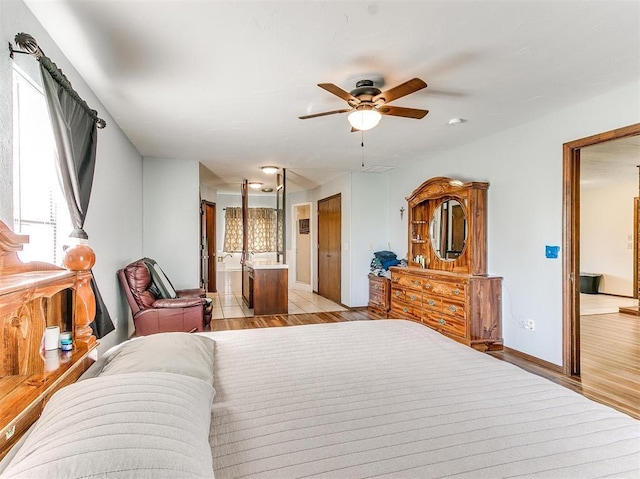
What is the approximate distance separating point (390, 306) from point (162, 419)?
15.4 feet

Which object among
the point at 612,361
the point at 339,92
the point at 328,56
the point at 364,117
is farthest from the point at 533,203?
the point at 328,56

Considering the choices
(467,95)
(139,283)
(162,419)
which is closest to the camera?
(162,419)

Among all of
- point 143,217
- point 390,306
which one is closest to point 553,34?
point 390,306

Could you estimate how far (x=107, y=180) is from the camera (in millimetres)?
3318

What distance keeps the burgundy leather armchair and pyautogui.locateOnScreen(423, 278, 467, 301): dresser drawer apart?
2.78 meters

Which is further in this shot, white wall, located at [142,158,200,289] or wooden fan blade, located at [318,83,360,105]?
white wall, located at [142,158,200,289]

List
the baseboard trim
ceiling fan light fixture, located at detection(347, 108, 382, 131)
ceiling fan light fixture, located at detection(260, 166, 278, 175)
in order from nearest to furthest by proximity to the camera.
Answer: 1. ceiling fan light fixture, located at detection(347, 108, 382, 131)
2. the baseboard trim
3. ceiling fan light fixture, located at detection(260, 166, 278, 175)

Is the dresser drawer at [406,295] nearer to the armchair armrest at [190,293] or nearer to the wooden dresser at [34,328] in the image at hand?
the armchair armrest at [190,293]

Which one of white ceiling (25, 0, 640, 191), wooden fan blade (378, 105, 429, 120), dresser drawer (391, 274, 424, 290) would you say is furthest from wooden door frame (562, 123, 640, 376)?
dresser drawer (391, 274, 424, 290)

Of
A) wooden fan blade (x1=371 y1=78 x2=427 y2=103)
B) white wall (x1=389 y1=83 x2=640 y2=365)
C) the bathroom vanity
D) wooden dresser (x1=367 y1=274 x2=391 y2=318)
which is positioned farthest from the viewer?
the bathroom vanity

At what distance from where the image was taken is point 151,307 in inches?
148

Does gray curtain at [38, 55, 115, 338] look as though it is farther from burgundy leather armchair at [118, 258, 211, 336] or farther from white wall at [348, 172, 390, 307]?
white wall at [348, 172, 390, 307]

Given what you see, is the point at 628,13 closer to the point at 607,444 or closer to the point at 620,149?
the point at 607,444

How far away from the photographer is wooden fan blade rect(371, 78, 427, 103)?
2211 millimetres
